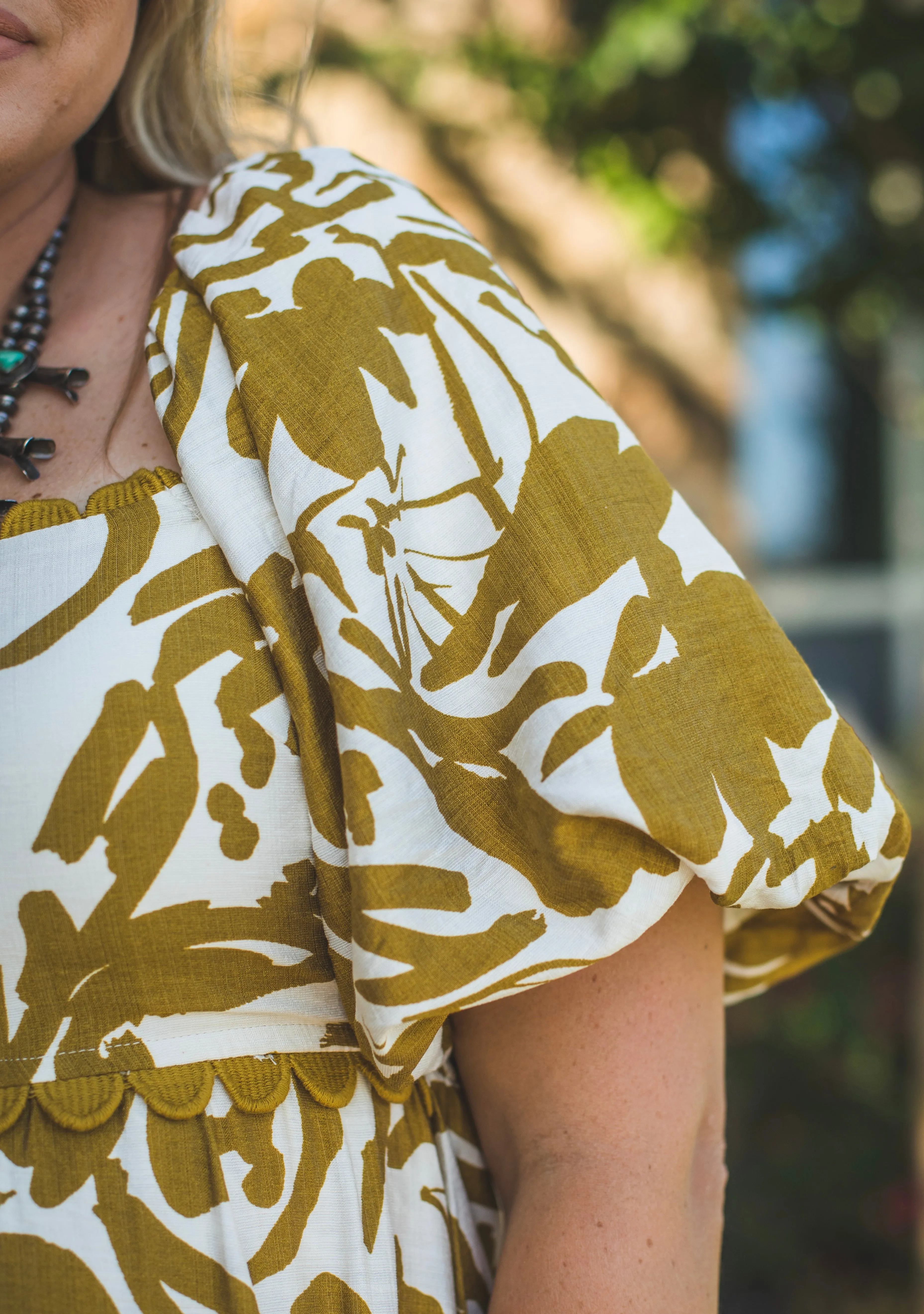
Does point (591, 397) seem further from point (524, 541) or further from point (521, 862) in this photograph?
point (521, 862)

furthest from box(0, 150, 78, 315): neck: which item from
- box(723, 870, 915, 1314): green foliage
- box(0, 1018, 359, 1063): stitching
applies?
box(723, 870, 915, 1314): green foliage

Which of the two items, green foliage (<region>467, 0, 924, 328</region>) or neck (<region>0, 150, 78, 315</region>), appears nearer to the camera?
neck (<region>0, 150, 78, 315</region>)

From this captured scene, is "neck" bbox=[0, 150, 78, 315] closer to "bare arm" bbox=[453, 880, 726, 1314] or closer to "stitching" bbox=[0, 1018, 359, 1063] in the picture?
"stitching" bbox=[0, 1018, 359, 1063]

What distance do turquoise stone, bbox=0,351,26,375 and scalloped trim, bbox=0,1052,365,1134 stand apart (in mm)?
610

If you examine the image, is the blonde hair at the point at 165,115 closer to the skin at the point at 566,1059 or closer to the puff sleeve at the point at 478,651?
the skin at the point at 566,1059

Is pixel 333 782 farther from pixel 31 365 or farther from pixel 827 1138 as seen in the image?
pixel 827 1138

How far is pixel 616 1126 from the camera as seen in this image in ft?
2.56

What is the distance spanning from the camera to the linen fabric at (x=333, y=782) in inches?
27.9

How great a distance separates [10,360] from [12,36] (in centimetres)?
26

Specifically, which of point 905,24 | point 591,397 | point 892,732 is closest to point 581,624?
point 591,397

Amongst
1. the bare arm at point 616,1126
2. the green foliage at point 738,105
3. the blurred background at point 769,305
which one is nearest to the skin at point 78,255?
the bare arm at point 616,1126

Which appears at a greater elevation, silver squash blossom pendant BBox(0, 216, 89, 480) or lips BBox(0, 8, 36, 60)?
lips BBox(0, 8, 36, 60)

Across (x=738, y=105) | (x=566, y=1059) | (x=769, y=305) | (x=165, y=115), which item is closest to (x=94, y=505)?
(x=566, y=1059)

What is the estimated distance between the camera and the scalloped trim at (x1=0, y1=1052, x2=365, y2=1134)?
75 centimetres
